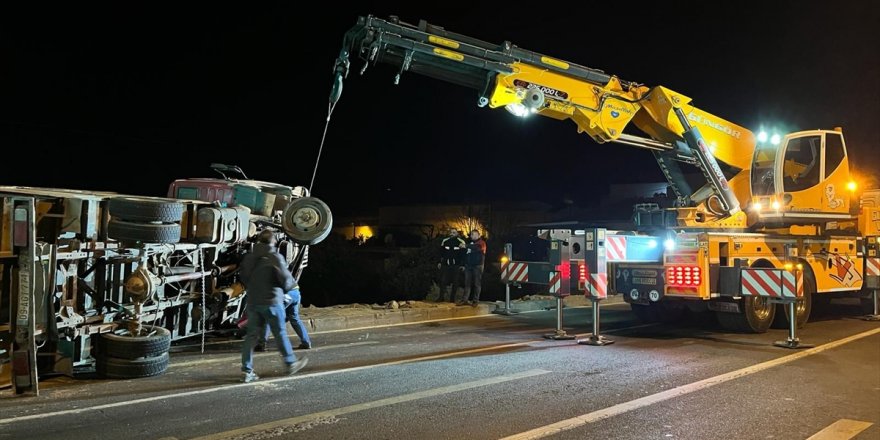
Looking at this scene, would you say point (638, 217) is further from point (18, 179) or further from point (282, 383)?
point (18, 179)

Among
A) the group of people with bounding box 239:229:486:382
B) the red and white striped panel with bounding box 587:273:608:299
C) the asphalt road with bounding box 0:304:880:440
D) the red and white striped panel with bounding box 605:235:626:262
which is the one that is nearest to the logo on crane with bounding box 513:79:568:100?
the red and white striped panel with bounding box 605:235:626:262

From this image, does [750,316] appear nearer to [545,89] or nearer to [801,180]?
[801,180]

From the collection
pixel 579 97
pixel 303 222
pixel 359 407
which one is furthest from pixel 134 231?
pixel 579 97

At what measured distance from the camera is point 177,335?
807 centimetres

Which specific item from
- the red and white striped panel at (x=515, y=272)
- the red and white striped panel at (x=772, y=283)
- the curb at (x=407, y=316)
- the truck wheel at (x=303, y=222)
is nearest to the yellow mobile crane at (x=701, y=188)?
the red and white striped panel at (x=772, y=283)

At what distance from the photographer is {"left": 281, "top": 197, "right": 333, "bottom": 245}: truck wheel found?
8641mm

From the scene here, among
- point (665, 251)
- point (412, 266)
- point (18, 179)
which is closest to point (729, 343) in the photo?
point (665, 251)

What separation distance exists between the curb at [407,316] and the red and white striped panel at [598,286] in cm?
350

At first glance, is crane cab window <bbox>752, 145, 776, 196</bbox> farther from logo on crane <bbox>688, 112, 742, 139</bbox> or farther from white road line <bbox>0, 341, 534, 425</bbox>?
white road line <bbox>0, 341, 534, 425</bbox>

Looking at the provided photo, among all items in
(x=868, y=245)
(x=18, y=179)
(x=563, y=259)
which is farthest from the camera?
(x=18, y=179)

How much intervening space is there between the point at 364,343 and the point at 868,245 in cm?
1069

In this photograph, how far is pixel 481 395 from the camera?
6.23 metres

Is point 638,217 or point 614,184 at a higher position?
point 614,184

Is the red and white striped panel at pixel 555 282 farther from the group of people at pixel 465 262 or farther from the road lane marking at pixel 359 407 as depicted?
the group of people at pixel 465 262
